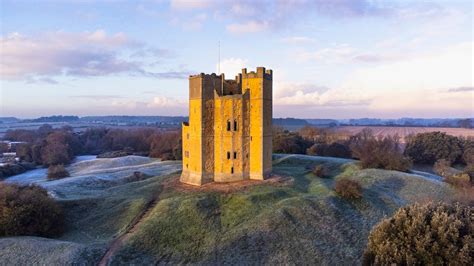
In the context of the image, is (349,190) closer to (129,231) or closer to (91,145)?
(129,231)

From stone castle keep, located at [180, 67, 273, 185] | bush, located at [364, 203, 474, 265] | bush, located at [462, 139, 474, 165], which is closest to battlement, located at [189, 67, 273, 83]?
stone castle keep, located at [180, 67, 273, 185]

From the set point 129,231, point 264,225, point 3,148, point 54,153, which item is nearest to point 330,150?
point 264,225

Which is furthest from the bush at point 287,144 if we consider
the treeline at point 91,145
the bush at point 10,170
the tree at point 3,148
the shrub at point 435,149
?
the tree at point 3,148

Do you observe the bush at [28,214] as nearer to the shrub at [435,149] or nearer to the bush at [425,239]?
the bush at [425,239]

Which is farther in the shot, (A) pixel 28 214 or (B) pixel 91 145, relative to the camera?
(B) pixel 91 145

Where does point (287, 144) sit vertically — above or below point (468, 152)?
above

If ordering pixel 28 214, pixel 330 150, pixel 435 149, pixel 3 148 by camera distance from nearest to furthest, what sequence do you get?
A: 1. pixel 28 214
2. pixel 435 149
3. pixel 330 150
4. pixel 3 148
